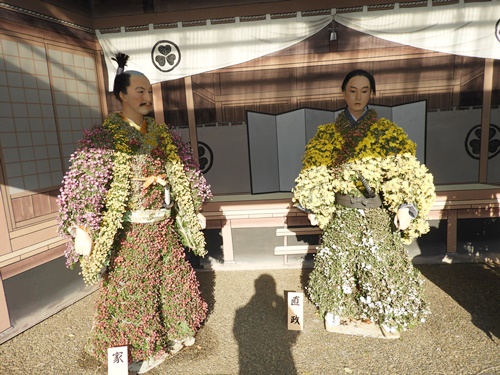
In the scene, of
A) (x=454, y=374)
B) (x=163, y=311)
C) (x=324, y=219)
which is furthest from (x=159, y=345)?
(x=454, y=374)

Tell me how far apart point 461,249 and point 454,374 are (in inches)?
102

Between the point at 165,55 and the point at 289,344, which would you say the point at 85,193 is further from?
the point at 165,55

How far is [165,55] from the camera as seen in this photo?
4.42 metres

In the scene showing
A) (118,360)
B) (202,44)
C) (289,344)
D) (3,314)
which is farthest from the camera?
(202,44)

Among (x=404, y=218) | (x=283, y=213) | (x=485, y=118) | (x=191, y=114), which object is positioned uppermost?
(x=191, y=114)

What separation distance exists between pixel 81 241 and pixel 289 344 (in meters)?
2.11

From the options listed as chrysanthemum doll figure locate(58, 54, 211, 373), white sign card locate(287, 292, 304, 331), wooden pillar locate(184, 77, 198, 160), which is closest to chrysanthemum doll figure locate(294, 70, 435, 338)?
white sign card locate(287, 292, 304, 331)

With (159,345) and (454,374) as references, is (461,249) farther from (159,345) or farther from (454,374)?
(159,345)

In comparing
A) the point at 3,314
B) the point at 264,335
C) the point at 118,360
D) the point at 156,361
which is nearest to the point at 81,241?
the point at 118,360

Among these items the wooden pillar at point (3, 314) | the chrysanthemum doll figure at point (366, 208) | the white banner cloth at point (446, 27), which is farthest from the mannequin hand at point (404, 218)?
the wooden pillar at point (3, 314)

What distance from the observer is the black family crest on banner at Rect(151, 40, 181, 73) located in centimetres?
441

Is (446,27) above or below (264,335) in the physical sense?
above

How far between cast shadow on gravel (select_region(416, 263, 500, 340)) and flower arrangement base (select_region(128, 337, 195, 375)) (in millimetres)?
2885

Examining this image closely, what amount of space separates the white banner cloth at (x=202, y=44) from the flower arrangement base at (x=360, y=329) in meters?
3.35
